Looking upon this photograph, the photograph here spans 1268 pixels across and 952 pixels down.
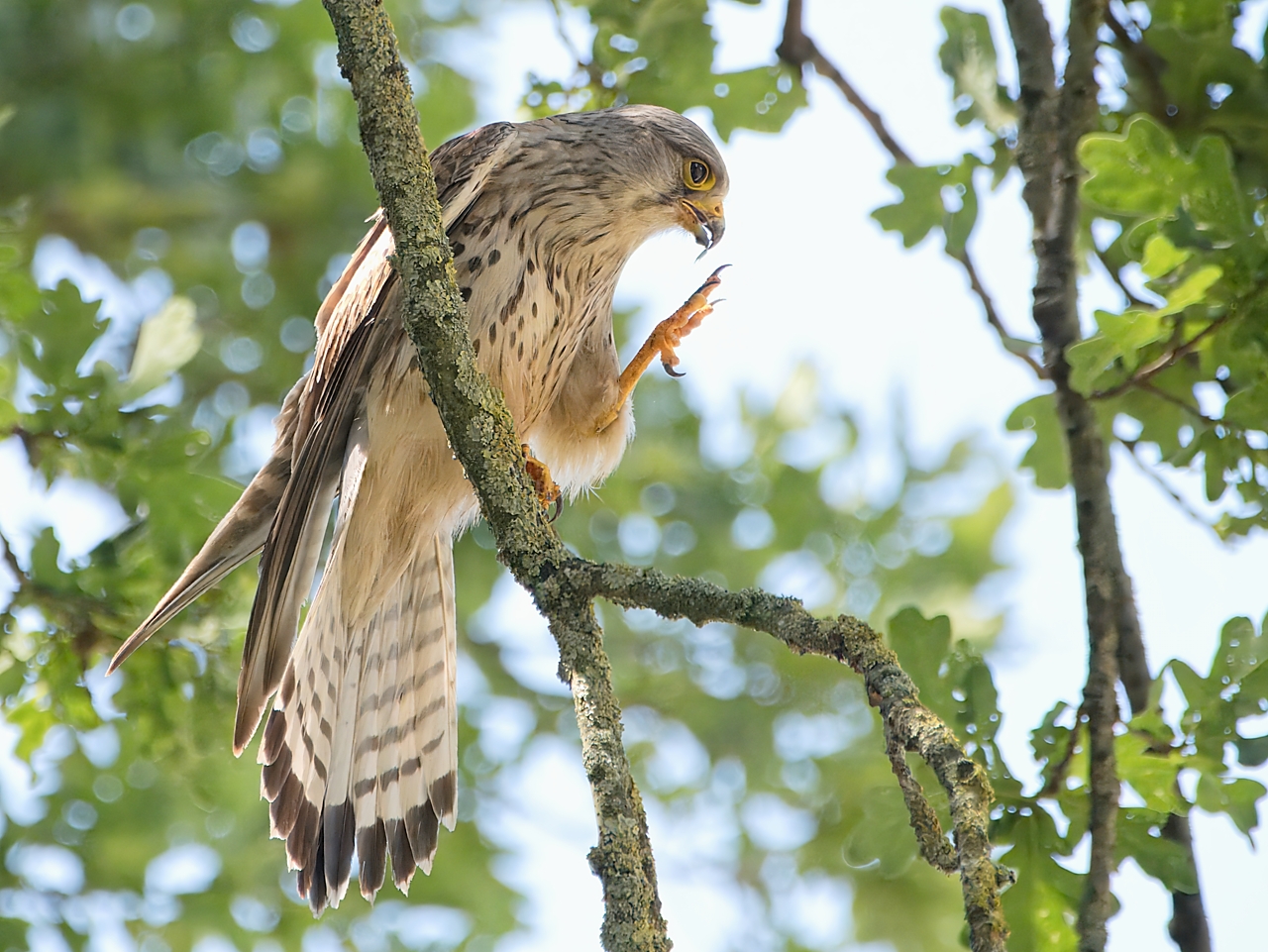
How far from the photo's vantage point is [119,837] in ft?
15.3

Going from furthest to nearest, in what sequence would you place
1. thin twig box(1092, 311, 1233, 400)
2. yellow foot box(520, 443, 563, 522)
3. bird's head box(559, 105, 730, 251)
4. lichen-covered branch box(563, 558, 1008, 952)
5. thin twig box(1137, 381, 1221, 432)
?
1. bird's head box(559, 105, 730, 251)
2. yellow foot box(520, 443, 563, 522)
3. thin twig box(1137, 381, 1221, 432)
4. thin twig box(1092, 311, 1233, 400)
5. lichen-covered branch box(563, 558, 1008, 952)

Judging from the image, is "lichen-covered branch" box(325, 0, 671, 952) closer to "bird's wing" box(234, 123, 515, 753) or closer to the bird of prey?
"bird's wing" box(234, 123, 515, 753)

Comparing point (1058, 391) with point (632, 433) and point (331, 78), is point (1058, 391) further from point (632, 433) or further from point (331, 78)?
point (331, 78)

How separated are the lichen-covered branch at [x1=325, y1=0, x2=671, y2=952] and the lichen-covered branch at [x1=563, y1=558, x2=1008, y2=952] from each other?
8 centimetres

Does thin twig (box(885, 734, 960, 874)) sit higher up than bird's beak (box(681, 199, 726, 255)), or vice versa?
bird's beak (box(681, 199, 726, 255))

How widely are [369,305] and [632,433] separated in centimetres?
103

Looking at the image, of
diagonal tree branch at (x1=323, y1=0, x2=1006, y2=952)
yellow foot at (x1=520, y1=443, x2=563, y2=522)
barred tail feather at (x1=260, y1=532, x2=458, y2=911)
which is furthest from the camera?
barred tail feather at (x1=260, y1=532, x2=458, y2=911)

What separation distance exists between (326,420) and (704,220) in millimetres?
1346

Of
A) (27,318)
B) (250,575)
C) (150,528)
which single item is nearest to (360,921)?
(250,575)

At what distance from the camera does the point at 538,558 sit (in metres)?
1.92

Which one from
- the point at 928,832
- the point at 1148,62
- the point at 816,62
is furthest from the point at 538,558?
the point at 816,62

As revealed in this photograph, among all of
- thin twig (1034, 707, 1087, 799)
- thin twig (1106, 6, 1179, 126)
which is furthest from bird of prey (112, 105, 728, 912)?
thin twig (1034, 707, 1087, 799)

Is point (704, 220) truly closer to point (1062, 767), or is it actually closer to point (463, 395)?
point (463, 395)

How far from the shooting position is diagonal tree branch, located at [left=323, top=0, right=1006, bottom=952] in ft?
5.16
